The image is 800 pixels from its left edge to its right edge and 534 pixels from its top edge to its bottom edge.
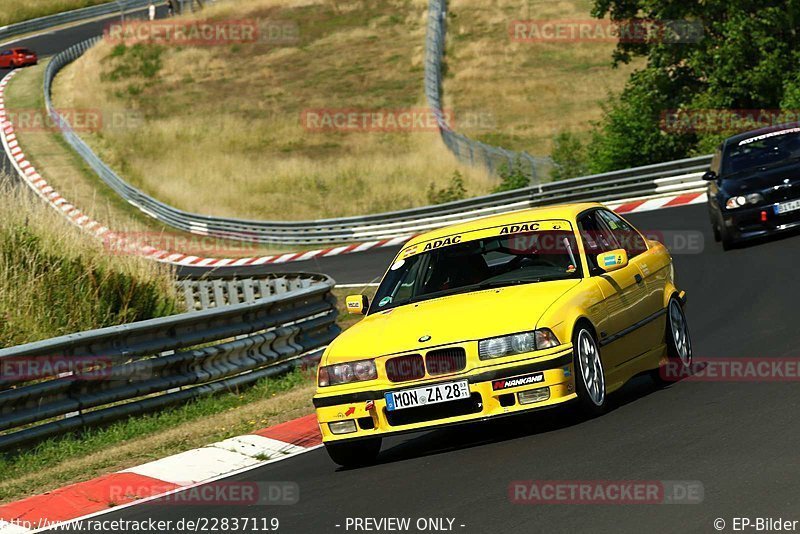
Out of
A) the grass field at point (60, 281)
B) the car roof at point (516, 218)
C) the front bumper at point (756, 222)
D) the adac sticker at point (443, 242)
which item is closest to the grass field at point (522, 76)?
the front bumper at point (756, 222)

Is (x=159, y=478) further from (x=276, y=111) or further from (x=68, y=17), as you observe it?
(x=68, y=17)

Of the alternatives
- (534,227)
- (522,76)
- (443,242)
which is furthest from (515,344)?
(522,76)

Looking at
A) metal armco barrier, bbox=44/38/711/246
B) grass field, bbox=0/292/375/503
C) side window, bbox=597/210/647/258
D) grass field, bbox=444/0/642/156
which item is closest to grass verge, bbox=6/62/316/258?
metal armco barrier, bbox=44/38/711/246

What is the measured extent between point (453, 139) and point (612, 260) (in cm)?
3510

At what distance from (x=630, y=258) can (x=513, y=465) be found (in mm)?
2997

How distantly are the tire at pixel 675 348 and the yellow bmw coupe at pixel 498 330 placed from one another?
0.06ft

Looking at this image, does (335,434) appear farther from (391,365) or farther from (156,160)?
(156,160)

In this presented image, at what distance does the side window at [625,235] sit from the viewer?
33.8 feet

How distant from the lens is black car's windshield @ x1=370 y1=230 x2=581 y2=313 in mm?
9359

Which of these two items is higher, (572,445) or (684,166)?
(572,445)

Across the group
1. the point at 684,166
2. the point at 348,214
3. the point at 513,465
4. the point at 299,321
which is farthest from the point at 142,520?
the point at 348,214

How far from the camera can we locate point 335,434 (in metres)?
8.48

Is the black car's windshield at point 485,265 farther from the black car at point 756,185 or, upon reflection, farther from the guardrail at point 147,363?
the black car at point 756,185

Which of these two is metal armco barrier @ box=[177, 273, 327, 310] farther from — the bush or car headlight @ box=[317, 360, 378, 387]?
the bush
